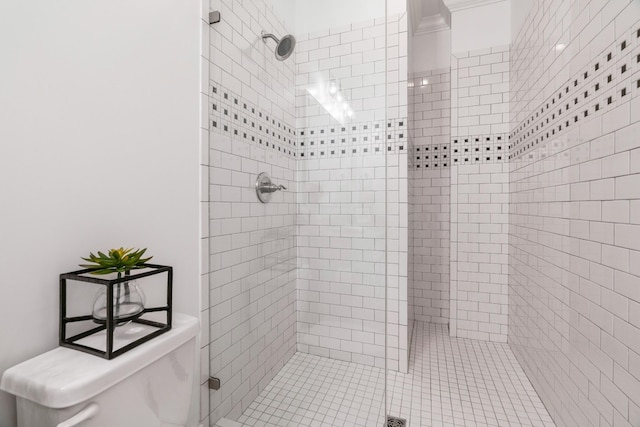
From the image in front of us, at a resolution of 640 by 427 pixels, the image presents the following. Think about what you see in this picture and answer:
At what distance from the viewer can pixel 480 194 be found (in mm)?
2549

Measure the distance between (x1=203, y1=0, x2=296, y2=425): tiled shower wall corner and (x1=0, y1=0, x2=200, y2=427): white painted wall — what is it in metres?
0.16

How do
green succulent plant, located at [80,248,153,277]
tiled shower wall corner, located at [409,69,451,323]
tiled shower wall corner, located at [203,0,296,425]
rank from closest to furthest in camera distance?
green succulent plant, located at [80,248,153,277] → tiled shower wall corner, located at [203,0,296,425] → tiled shower wall corner, located at [409,69,451,323]

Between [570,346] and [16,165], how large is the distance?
2095 millimetres

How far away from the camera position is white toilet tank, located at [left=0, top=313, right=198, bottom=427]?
66 cm

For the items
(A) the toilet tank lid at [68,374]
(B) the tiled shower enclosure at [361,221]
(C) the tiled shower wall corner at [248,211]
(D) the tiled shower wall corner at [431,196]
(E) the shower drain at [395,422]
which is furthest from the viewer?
(D) the tiled shower wall corner at [431,196]

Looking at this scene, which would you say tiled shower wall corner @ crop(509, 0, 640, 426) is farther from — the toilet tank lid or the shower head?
the toilet tank lid

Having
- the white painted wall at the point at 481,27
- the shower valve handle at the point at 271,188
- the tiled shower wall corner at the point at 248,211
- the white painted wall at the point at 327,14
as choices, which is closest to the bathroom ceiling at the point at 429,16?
the white painted wall at the point at 481,27

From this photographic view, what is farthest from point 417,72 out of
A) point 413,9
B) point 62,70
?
point 62,70

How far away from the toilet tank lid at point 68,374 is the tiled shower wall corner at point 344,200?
0.81 meters

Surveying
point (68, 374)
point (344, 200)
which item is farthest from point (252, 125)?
point (68, 374)

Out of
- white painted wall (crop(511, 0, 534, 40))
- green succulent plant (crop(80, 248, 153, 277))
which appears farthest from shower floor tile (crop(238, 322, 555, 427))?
white painted wall (crop(511, 0, 534, 40))

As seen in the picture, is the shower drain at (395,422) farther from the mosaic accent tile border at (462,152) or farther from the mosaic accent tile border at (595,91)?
the mosaic accent tile border at (462,152)

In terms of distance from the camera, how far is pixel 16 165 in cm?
75

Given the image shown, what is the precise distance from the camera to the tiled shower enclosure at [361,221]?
Result: 114 cm
